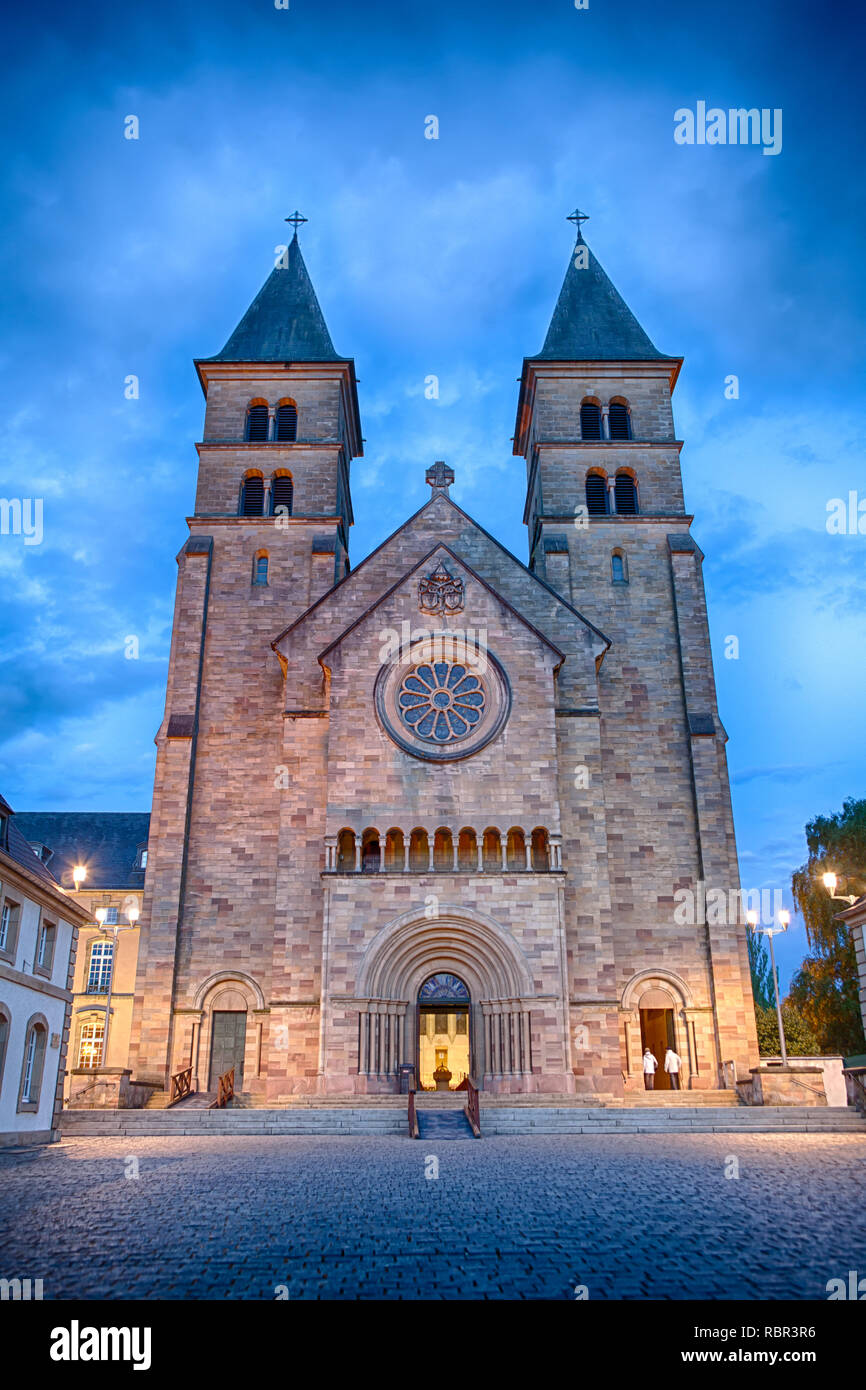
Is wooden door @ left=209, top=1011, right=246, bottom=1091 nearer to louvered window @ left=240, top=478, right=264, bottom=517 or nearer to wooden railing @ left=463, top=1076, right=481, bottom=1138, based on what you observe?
wooden railing @ left=463, top=1076, right=481, bottom=1138

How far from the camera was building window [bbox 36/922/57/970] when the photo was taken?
2255cm

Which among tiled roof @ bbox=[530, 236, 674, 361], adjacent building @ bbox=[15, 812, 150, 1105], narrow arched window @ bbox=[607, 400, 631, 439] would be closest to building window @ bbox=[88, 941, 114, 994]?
adjacent building @ bbox=[15, 812, 150, 1105]

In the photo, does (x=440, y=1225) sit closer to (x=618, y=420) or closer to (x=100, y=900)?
(x=618, y=420)

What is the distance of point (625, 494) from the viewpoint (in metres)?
37.9

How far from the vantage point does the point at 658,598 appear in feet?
118

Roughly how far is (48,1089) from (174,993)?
876 centimetres

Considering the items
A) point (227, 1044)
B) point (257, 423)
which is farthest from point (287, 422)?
point (227, 1044)

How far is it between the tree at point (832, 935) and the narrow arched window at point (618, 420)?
21.6m

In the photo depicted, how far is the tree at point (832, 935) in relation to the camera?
45.3 meters

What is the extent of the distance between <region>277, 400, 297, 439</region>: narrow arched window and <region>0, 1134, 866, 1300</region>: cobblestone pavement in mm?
28416

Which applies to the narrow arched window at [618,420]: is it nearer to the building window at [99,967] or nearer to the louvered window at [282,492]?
the louvered window at [282,492]

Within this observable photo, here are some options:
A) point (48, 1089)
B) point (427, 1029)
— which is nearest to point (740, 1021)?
point (427, 1029)
